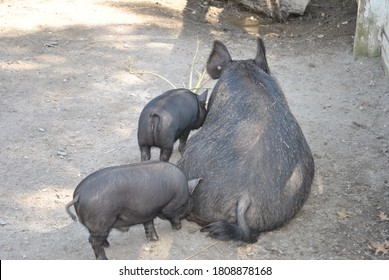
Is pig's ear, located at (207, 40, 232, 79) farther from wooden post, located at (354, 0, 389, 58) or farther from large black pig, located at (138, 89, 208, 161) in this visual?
wooden post, located at (354, 0, 389, 58)

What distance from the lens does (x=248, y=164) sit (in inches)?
197

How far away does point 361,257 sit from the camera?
191 inches

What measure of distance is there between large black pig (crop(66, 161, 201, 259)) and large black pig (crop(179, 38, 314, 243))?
220mm

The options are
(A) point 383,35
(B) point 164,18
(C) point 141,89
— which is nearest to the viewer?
(C) point 141,89

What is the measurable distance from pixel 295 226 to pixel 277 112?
0.87 metres

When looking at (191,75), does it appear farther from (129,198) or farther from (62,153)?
(129,198)

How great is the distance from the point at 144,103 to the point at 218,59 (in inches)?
45.4

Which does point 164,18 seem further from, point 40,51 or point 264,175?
point 264,175

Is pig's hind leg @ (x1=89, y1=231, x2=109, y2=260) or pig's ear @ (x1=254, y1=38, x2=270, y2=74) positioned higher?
pig's ear @ (x1=254, y1=38, x2=270, y2=74)

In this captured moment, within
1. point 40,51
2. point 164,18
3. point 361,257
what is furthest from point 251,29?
point 361,257

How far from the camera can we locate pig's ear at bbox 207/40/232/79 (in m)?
6.16

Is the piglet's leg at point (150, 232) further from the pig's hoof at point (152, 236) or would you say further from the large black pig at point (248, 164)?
the large black pig at point (248, 164)

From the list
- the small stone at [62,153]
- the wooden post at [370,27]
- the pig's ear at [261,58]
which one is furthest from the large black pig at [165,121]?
the wooden post at [370,27]

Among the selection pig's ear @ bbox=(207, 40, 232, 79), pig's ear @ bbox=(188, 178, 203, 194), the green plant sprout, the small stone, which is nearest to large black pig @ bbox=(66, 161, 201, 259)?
pig's ear @ bbox=(188, 178, 203, 194)
